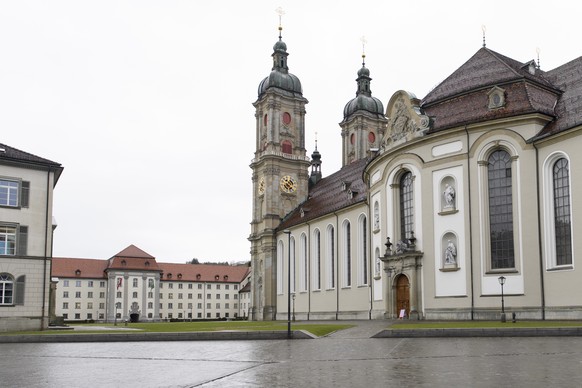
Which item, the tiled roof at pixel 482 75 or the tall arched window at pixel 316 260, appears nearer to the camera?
→ the tiled roof at pixel 482 75

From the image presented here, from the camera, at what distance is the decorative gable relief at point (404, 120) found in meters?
43.2

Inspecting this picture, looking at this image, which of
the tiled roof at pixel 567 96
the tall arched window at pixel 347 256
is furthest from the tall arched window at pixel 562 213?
the tall arched window at pixel 347 256

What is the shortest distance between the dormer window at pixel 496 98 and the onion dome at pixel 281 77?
42315 mm

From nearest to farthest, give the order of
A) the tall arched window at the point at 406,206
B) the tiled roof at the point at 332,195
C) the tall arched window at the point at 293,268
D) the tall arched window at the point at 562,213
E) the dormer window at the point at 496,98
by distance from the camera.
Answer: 1. the tall arched window at the point at 562,213
2. the dormer window at the point at 496,98
3. the tall arched window at the point at 406,206
4. the tiled roof at the point at 332,195
5. the tall arched window at the point at 293,268

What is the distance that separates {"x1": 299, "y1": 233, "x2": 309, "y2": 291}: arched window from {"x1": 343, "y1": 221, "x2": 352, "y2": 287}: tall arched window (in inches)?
358

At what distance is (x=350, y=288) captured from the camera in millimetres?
57625

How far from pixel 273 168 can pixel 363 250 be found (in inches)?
929

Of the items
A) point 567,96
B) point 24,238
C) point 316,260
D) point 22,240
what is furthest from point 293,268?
point 567,96

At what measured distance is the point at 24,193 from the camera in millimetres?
41750

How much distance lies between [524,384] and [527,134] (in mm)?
28611

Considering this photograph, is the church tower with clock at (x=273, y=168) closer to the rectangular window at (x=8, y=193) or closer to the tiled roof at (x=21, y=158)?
the tiled roof at (x=21, y=158)

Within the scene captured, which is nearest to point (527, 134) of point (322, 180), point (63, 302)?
point (322, 180)

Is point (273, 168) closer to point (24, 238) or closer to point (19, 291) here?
point (24, 238)

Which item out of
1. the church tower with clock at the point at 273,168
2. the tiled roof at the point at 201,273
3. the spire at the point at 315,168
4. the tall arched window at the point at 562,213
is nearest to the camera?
the tall arched window at the point at 562,213
